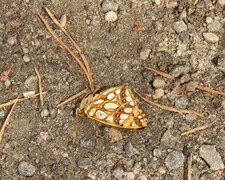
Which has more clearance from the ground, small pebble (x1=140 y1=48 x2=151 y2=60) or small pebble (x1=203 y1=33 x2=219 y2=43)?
small pebble (x1=140 y1=48 x2=151 y2=60)

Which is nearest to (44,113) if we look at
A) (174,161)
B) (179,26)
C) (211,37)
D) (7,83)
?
(7,83)

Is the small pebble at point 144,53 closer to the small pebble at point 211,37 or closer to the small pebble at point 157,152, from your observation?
the small pebble at point 211,37

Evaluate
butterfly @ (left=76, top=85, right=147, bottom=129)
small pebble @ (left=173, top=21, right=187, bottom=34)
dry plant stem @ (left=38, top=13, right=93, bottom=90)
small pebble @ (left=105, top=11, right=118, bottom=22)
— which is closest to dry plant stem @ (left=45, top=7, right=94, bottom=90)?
dry plant stem @ (left=38, top=13, right=93, bottom=90)

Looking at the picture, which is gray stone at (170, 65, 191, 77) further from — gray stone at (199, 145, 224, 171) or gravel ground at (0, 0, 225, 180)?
gray stone at (199, 145, 224, 171)

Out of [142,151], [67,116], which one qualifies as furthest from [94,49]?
[142,151]

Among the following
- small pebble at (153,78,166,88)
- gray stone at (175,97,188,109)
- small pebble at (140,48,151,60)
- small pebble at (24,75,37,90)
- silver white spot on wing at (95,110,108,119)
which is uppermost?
small pebble at (24,75,37,90)

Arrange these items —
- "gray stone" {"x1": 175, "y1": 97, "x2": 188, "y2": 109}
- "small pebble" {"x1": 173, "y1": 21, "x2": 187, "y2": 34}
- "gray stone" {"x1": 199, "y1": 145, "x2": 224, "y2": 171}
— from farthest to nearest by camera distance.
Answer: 1. "small pebble" {"x1": 173, "y1": 21, "x2": 187, "y2": 34}
2. "gray stone" {"x1": 175, "y1": 97, "x2": 188, "y2": 109}
3. "gray stone" {"x1": 199, "y1": 145, "x2": 224, "y2": 171}
